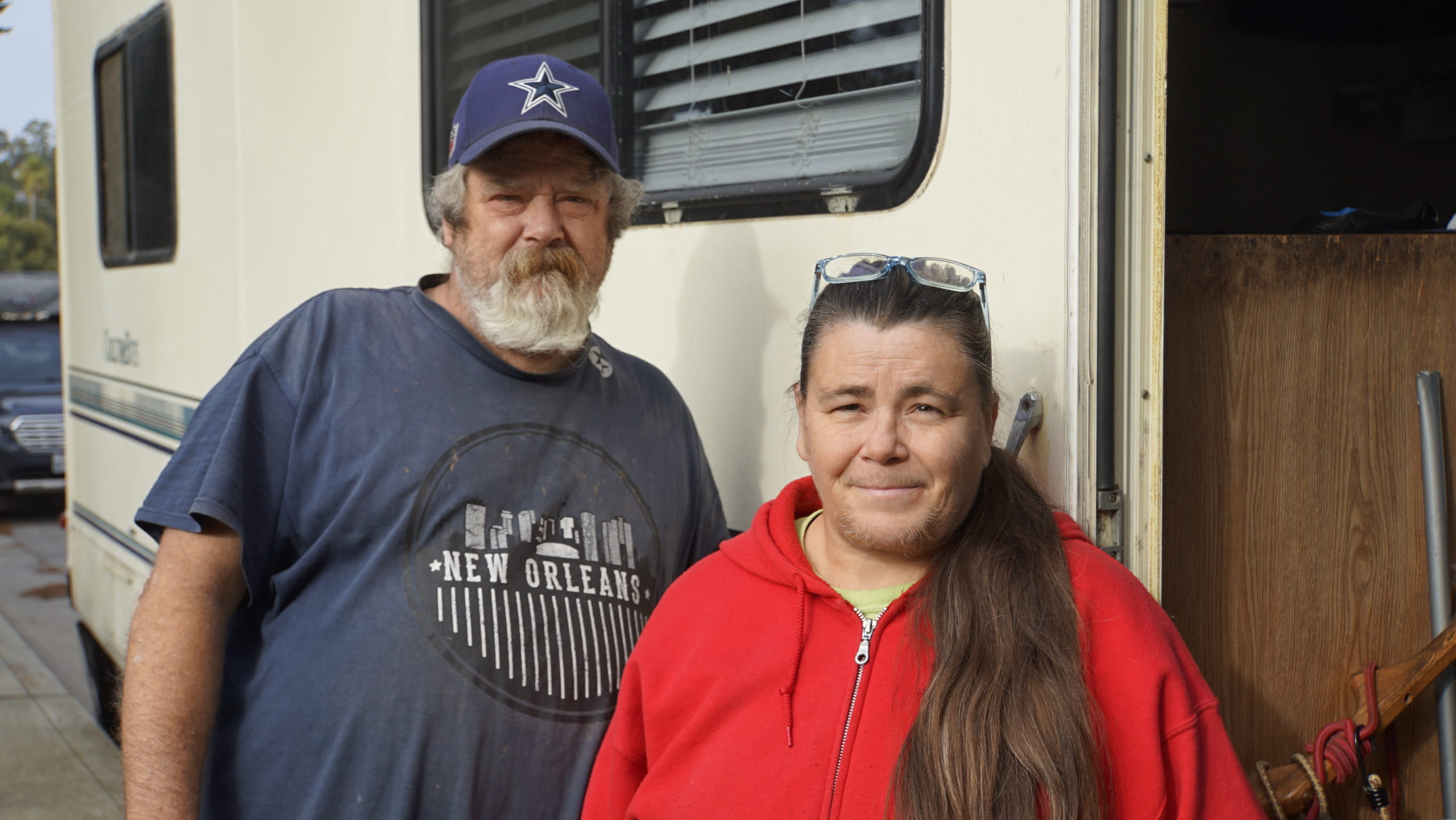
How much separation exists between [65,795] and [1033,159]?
4.59 metres

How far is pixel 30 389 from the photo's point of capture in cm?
1174

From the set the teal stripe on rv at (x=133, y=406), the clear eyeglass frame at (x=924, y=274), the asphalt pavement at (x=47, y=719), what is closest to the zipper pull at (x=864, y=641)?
the clear eyeglass frame at (x=924, y=274)

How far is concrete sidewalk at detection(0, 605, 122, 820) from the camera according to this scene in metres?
4.54

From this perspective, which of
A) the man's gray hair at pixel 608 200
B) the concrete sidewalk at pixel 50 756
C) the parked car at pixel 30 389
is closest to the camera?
the man's gray hair at pixel 608 200

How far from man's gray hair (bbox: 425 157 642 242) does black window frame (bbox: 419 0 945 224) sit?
107 mm

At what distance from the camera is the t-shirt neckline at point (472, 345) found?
6.48ft

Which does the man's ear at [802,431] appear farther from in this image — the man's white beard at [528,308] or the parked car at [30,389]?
the parked car at [30,389]

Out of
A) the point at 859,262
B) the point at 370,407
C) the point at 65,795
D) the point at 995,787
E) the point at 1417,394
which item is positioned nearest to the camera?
the point at 995,787

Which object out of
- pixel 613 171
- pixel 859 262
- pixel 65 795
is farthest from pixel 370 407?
pixel 65 795

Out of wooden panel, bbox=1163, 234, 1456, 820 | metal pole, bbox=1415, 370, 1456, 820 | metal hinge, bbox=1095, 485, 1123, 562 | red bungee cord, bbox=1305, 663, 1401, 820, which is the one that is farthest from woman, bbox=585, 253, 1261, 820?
metal pole, bbox=1415, 370, 1456, 820

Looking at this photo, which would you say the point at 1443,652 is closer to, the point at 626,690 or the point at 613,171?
the point at 626,690

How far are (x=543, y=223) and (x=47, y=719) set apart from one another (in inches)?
189

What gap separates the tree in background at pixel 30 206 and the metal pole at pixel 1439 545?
34.6 meters

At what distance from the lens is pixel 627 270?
2.54 metres
